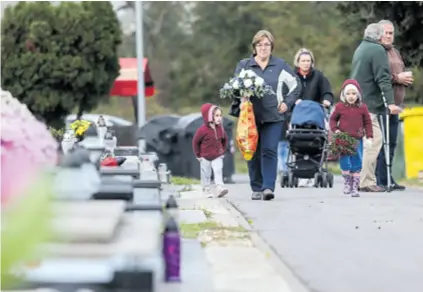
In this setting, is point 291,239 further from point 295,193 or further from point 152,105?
point 152,105

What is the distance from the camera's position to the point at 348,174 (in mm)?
13914

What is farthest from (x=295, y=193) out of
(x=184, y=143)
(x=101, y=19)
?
(x=101, y=19)

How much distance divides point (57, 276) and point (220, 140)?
466 inches

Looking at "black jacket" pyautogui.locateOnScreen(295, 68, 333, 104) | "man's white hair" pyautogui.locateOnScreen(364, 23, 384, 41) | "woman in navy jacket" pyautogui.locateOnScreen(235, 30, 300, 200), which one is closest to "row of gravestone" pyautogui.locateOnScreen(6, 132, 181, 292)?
"woman in navy jacket" pyautogui.locateOnScreen(235, 30, 300, 200)

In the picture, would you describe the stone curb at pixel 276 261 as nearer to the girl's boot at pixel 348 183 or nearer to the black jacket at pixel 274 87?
the black jacket at pixel 274 87

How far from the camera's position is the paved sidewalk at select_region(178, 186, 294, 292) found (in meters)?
6.72

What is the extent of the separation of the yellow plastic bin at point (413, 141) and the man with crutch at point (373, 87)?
5.88m

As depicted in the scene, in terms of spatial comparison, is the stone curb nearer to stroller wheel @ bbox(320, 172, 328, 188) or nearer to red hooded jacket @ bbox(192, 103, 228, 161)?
red hooded jacket @ bbox(192, 103, 228, 161)

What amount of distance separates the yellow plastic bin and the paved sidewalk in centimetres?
1030

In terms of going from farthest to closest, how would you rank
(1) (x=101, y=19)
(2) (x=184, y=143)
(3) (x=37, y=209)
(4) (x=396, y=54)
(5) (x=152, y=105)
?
1. (5) (x=152, y=105)
2. (1) (x=101, y=19)
3. (2) (x=184, y=143)
4. (4) (x=396, y=54)
5. (3) (x=37, y=209)

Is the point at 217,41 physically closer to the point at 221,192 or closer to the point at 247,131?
the point at 221,192

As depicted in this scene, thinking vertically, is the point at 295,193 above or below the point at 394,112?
below

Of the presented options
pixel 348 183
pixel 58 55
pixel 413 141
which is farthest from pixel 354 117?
pixel 58 55

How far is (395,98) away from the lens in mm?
14945
